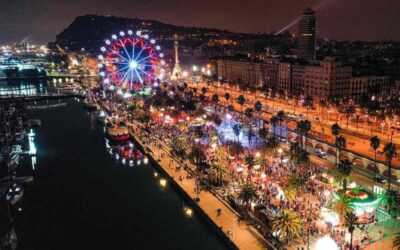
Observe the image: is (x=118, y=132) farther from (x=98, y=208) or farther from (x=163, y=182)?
(x=98, y=208)

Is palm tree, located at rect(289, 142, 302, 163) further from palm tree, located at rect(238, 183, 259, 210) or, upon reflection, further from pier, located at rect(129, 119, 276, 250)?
pier, located at rect(129, 119, 276, 250)

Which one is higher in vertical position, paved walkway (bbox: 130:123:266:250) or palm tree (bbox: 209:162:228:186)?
palm tree (bbox: 209:162:228:186)

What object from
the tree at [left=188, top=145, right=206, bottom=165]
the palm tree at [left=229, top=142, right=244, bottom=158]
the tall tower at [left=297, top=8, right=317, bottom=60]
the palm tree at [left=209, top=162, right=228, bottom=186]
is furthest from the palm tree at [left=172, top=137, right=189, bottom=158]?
the tall tower at [left=297, top=8, right=317, bottom=60]

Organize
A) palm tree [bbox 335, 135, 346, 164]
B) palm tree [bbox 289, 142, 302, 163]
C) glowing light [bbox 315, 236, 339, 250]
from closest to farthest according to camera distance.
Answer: glowing light [bbox 315, 236, 339, 250], palm tree [bbox 289, 142, 302, 163], palm tree [bbox 335, 135, 346, 164]

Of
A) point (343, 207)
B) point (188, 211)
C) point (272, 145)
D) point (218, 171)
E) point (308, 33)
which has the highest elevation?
point (308, 33)

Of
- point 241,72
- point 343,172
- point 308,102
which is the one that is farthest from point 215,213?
point 241,72
